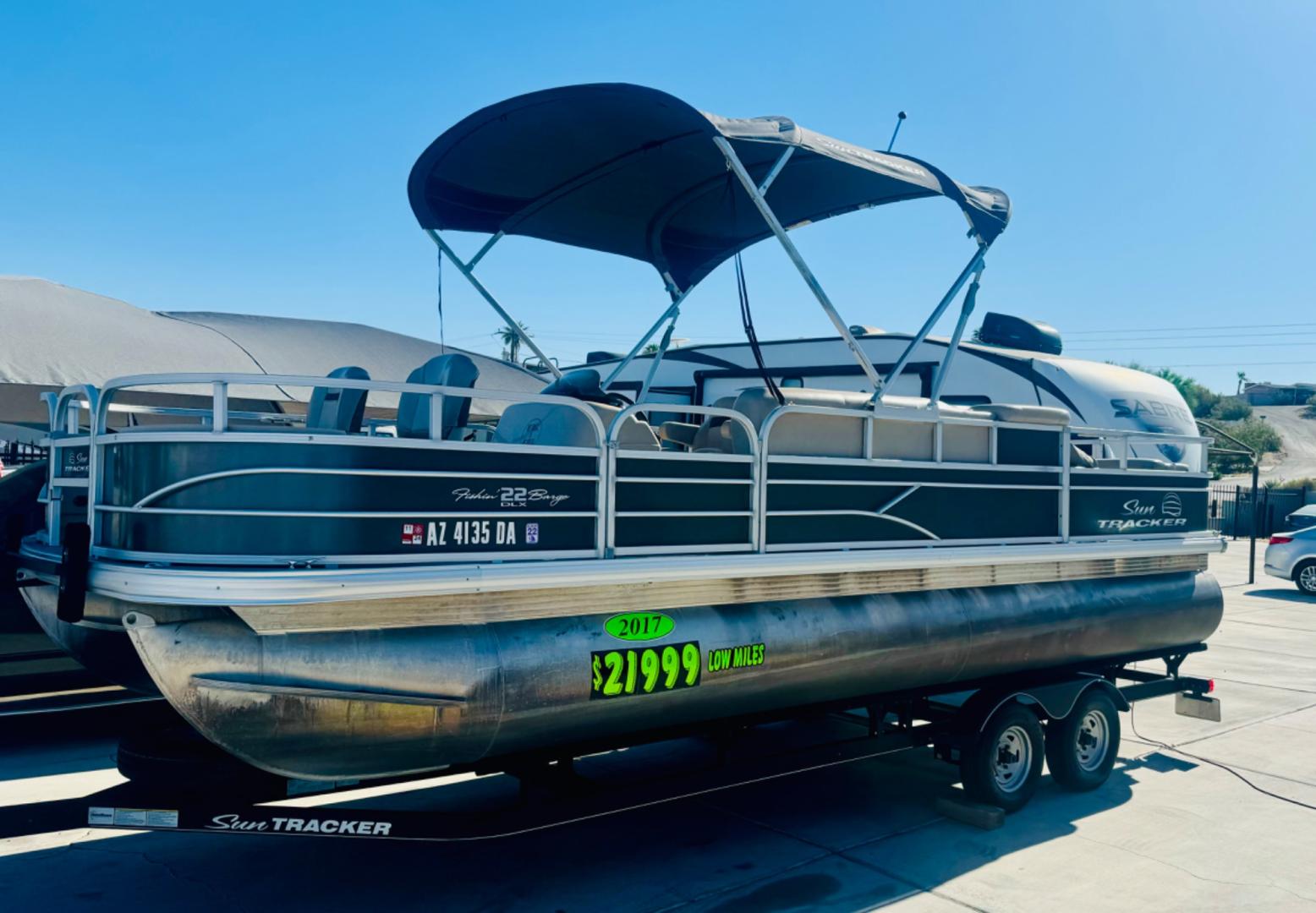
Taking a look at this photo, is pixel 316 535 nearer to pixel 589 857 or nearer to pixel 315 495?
pixel 315 495

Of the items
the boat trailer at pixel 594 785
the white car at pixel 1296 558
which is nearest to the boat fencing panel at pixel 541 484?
the boat trailer at pixel 594 785

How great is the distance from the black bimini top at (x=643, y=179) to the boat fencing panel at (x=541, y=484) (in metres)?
1.44

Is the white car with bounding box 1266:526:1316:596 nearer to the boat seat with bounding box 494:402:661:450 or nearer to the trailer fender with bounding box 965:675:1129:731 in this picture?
the trailer fender with bounding box 965:675:1129:731

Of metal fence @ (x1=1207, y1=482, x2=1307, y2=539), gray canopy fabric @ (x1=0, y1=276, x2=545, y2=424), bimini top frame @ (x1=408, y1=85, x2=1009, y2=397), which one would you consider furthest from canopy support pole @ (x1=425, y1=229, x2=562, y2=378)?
metal fence @ (x1=1207, y1=482, x2=1307, y2=539)

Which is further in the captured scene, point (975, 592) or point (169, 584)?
point (975, 592)

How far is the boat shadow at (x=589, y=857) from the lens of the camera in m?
4.74

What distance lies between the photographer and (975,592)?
5.97m

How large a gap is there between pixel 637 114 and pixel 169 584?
3.39 meters

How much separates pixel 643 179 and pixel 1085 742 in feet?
15.3

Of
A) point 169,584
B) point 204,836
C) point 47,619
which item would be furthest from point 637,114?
point 204,836

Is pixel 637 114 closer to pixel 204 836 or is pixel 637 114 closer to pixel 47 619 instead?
pixel 47 619

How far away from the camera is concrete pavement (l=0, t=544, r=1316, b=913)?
4.81 metres

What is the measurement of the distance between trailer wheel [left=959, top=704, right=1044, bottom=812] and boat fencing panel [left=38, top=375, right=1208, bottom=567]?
3.52 ft

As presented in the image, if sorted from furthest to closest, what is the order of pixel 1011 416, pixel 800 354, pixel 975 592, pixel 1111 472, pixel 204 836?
pixel 800 354
pixel 1111 472
pixel 1011 416
pixel 975 592
pixel 204 836
